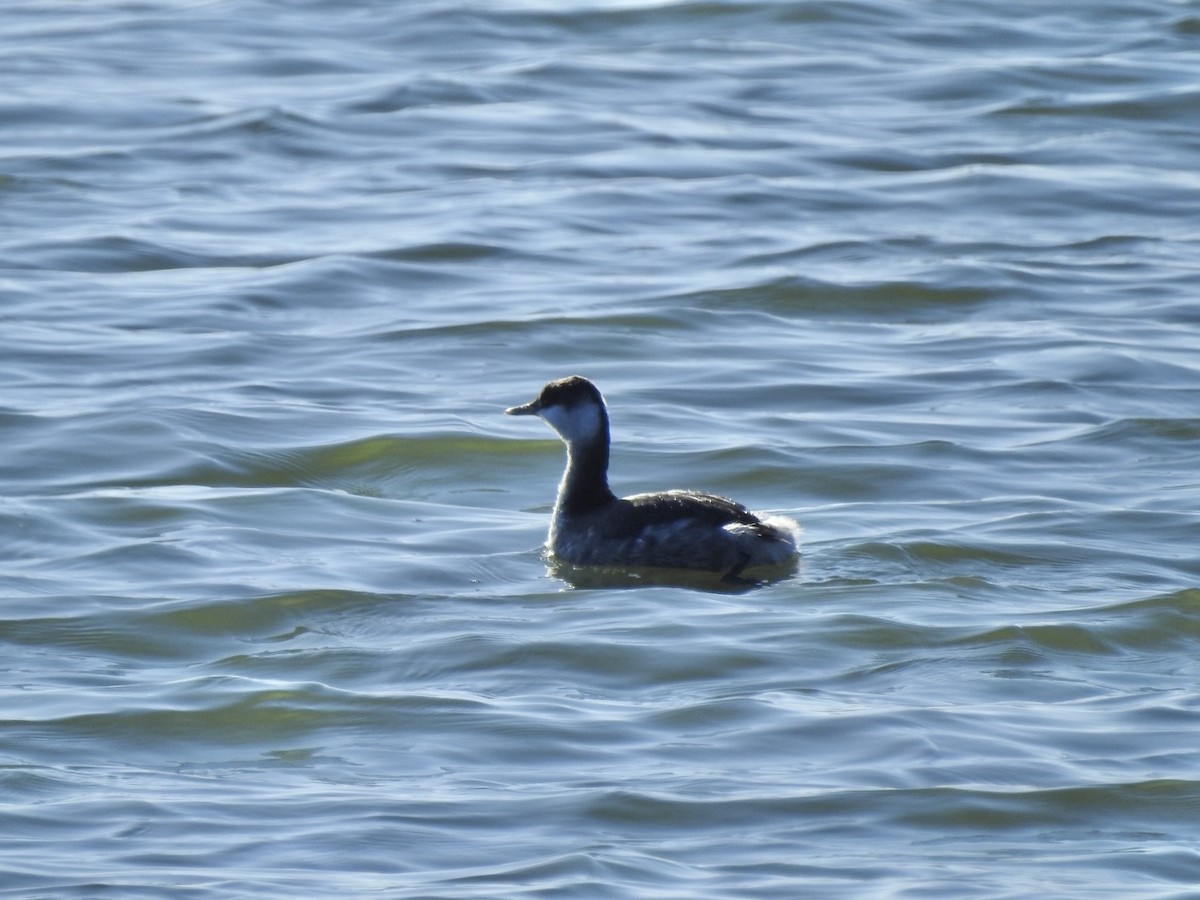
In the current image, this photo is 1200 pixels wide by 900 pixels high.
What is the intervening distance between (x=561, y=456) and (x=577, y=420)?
6.11ft

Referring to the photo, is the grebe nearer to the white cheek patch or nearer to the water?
the white cheek patch

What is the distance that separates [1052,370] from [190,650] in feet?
21.3

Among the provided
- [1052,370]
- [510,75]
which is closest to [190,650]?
[1052,370]

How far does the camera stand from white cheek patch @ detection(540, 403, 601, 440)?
10898 millimetres

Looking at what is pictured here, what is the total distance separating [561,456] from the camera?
12.8m

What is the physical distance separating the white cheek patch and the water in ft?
1.89

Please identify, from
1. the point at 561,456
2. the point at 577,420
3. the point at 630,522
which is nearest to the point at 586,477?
the point at 577,420

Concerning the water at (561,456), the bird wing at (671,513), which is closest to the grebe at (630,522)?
the bird wing at (671,513)

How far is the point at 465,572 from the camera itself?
1044cm

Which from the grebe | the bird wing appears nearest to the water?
the grebe

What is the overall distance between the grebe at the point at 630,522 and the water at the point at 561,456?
17 centimetres

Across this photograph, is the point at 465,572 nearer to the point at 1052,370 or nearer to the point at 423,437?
the point at 423,437

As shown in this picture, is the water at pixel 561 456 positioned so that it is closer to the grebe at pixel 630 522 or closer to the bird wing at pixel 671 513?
the grebe at pixel 630 522

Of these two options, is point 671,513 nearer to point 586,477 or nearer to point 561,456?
point 586,477
